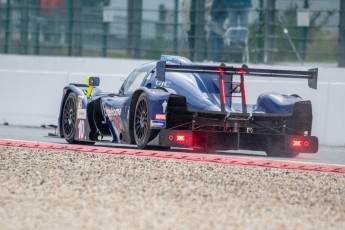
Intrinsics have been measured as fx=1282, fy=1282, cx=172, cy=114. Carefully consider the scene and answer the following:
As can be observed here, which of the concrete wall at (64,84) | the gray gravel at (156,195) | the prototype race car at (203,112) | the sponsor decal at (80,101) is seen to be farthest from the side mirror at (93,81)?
the concrete wall at (64,84)

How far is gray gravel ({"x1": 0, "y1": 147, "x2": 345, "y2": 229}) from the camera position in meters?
9.41

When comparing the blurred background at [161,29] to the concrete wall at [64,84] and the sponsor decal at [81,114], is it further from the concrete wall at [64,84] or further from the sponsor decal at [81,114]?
the sponsor decal at [81,114]

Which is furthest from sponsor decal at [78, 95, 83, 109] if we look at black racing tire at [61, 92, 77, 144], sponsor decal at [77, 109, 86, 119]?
black racing tire at [61, 92, 77, 144]

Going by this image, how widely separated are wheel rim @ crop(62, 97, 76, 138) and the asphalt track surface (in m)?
0.25

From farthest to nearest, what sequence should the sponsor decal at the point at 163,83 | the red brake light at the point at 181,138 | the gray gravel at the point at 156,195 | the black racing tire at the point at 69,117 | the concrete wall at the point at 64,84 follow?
1. the concrete wall at the point at 64,84
2. the black racing tire at the point at 69,117
3. the sponsor decal at the point at 163,83
4. the red brake light at the point at 181,138
5. the gray gravel at the point at 156,195

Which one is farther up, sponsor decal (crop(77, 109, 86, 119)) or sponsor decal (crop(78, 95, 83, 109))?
sponsor decal (crop(78, 95, 83, 109))

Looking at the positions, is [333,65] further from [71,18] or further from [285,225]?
[285,225]

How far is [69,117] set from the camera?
17984 millimetres

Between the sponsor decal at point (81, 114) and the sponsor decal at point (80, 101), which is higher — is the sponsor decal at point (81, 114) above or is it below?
below

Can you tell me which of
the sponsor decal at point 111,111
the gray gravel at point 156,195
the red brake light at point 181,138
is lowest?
the gray gravel at point 156,195

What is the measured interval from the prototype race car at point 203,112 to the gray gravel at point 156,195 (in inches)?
54.4

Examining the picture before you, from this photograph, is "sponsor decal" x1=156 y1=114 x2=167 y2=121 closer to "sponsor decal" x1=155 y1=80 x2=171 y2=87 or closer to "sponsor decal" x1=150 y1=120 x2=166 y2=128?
"sponsor decal" x1=150 y1=120 x2=166 y2=128

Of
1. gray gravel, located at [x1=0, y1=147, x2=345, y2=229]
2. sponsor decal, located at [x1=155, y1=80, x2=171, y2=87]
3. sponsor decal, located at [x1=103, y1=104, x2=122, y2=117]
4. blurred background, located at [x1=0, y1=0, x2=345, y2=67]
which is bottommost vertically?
gray gravel, located at [x1=0, y1=147, x2=345, y2=229]

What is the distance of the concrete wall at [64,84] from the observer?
19188mm
